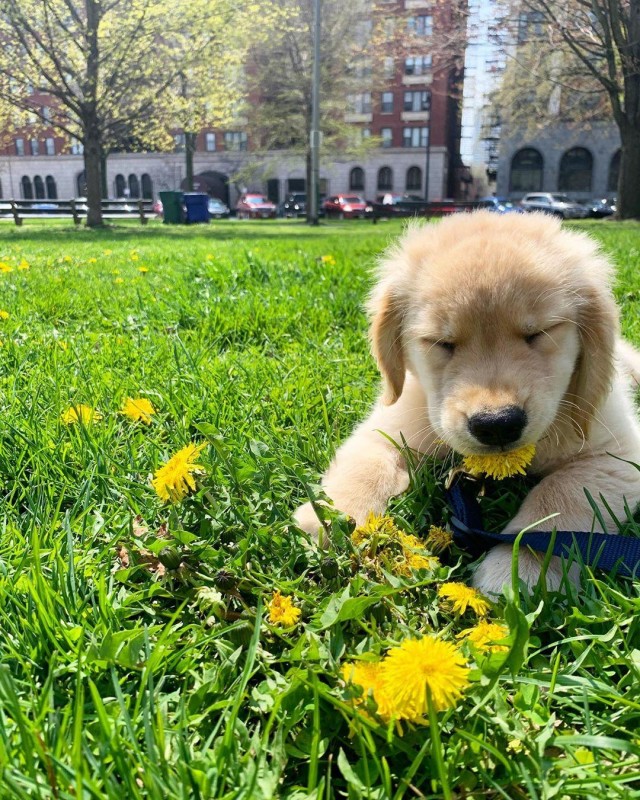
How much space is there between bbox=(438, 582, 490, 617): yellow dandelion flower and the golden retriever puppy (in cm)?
14

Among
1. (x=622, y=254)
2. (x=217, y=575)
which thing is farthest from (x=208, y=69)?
(x=217, y=575)

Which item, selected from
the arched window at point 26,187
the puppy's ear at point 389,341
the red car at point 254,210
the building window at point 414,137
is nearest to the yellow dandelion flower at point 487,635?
the puppy's ear at point 389,341

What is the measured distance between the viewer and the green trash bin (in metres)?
27.1

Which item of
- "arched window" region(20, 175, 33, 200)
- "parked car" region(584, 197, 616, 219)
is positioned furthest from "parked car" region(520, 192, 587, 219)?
"arched window" region(20, 175, 33, 200)

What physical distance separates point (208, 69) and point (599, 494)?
27.1 metres

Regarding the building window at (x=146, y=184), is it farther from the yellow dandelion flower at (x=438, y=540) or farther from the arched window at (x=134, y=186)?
the yellow dandelion flower at (x=438, y=540)

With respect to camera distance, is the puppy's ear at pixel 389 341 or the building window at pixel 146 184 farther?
the building window at pixel 146 184

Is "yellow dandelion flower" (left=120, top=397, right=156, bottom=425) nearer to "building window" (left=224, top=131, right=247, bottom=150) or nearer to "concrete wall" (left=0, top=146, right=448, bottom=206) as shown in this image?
"concrete wall" (left=0, top=146, right=448, bottom=206)

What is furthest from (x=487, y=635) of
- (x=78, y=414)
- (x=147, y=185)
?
(x=147, y=185)

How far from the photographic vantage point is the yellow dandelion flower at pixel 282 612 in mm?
1458

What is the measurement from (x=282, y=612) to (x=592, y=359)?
130 centimetres

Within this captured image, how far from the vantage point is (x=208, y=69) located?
25.3m

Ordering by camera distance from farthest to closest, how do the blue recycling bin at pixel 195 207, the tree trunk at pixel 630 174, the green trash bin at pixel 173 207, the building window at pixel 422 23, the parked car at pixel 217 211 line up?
the parked car at pixel 217 211 < the building window at pixel 422 23 < the blue recycling bin at pixel 195 207 < the green trash bin at pixel 173 207 < the tree trunk at pixel 630 174

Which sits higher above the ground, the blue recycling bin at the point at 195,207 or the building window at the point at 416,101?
the building window at the point at 416,101
